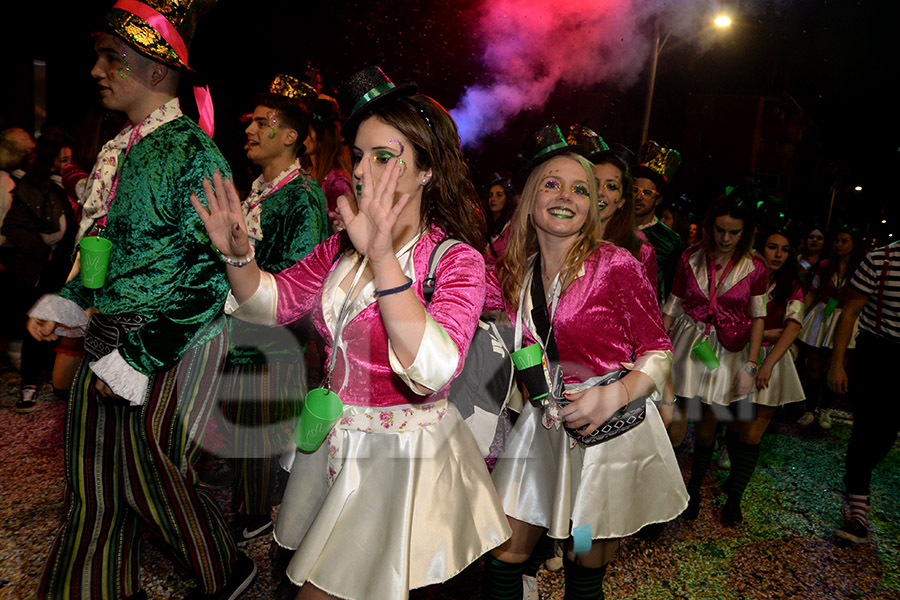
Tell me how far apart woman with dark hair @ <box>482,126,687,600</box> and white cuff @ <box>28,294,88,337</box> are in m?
1.72

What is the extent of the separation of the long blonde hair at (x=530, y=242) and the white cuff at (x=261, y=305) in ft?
3.07

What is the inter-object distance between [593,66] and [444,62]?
9.20ft

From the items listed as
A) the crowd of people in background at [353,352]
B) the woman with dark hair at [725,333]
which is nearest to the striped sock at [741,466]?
the woman with dark hair at [725,333]

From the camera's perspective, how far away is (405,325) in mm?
1305

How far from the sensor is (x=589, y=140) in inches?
141

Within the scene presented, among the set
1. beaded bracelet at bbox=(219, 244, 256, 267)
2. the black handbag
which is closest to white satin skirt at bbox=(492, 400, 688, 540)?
the black handbag

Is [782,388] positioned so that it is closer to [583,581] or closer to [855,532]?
[855,532]

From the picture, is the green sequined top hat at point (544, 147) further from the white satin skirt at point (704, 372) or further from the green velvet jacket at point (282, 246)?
the white satin skirt at point (704, 372)

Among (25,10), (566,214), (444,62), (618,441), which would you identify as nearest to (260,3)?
(25,10)

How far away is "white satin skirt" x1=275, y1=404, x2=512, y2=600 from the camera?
1.51 meters

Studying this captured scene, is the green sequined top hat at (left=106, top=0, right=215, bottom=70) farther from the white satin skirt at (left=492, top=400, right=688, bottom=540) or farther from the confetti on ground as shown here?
the confetti on ground

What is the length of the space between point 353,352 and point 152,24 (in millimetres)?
1537

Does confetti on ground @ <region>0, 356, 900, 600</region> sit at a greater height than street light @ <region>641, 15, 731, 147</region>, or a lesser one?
Result: lesser

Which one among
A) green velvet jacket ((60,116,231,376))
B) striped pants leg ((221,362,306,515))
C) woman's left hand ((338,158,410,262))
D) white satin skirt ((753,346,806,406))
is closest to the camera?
woman's left hand ((338,158,410,262))
